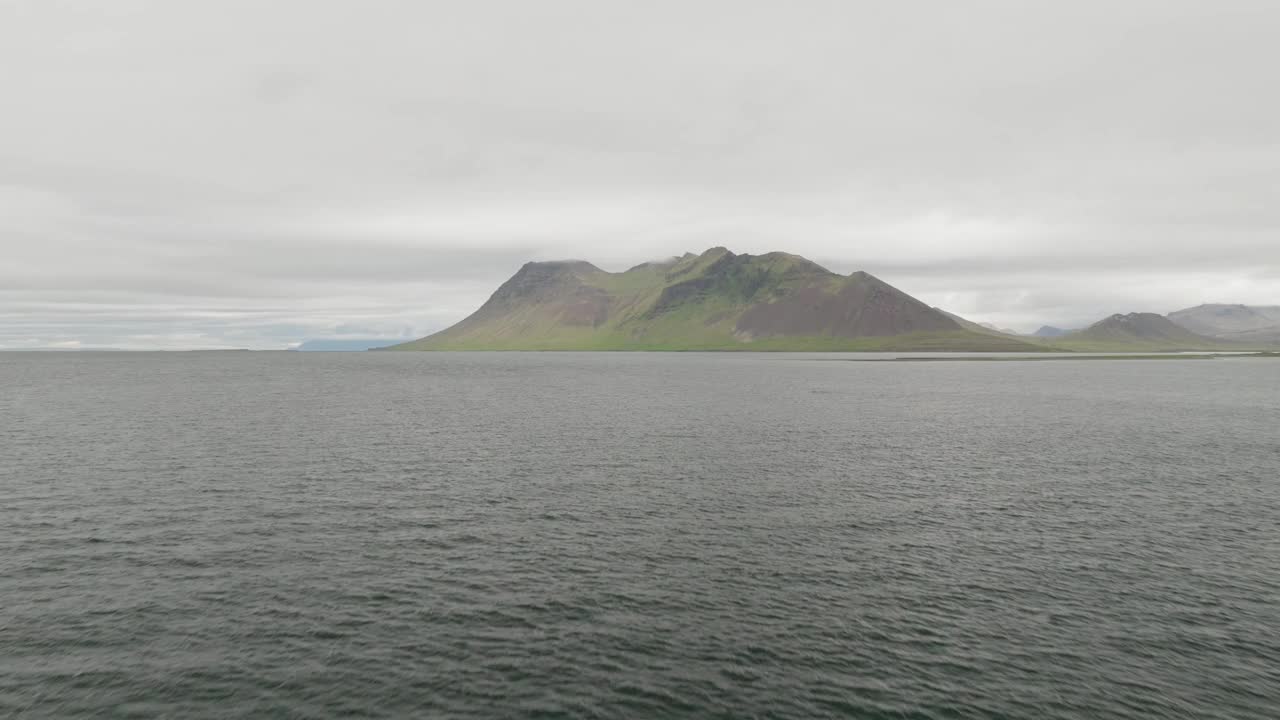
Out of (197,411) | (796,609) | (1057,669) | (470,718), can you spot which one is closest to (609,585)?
(796,609)

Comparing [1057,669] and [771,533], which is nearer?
[1057,669]

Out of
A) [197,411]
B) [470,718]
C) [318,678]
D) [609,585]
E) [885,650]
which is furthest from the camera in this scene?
[197,411]

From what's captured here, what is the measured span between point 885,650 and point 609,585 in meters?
14.8

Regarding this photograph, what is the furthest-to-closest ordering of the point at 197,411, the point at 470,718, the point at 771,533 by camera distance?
1. the point at 197,411
2. the point at 771,533
3. the point at 470,718

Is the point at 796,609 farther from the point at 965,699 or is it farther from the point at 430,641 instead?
the point at 430,641

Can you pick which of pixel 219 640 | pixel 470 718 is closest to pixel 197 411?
pixel 219 640

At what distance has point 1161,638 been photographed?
31.0 m

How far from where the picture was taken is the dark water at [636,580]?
88.2ft

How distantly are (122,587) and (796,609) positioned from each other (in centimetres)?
3675

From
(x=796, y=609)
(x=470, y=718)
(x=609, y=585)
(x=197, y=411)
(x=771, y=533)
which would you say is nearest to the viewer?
(x=470, y=718)

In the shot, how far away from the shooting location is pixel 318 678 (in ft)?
90.3

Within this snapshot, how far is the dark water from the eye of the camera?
26.9 meters

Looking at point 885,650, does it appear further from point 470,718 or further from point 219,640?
point 219,640

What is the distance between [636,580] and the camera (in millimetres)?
38156
